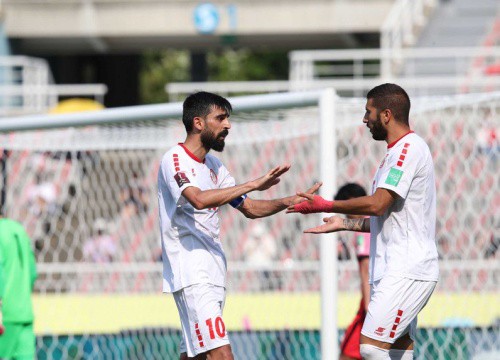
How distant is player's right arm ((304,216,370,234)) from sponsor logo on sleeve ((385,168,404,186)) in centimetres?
48

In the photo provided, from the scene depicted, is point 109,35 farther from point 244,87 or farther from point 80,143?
point 80,143

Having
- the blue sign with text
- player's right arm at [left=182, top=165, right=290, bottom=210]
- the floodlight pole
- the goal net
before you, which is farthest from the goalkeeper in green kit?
the blue sign with text

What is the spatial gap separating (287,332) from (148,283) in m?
3.53

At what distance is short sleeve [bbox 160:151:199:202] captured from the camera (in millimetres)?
5793

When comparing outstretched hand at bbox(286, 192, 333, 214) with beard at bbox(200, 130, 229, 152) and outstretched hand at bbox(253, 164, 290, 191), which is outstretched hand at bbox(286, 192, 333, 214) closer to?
outstretched hand at bbox(253, 164, 290, 191)

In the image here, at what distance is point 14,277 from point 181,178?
2.68 metres

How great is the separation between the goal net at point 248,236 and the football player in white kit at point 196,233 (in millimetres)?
1366

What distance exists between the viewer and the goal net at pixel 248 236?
866 cm

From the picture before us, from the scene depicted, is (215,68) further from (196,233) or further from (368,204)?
(368,204)

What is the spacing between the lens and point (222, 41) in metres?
24.2

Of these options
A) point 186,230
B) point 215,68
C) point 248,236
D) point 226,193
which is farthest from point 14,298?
point 215,68

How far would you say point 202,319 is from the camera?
584 centimetres

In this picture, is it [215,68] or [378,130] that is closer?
[378,130]

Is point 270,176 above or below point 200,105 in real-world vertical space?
below
